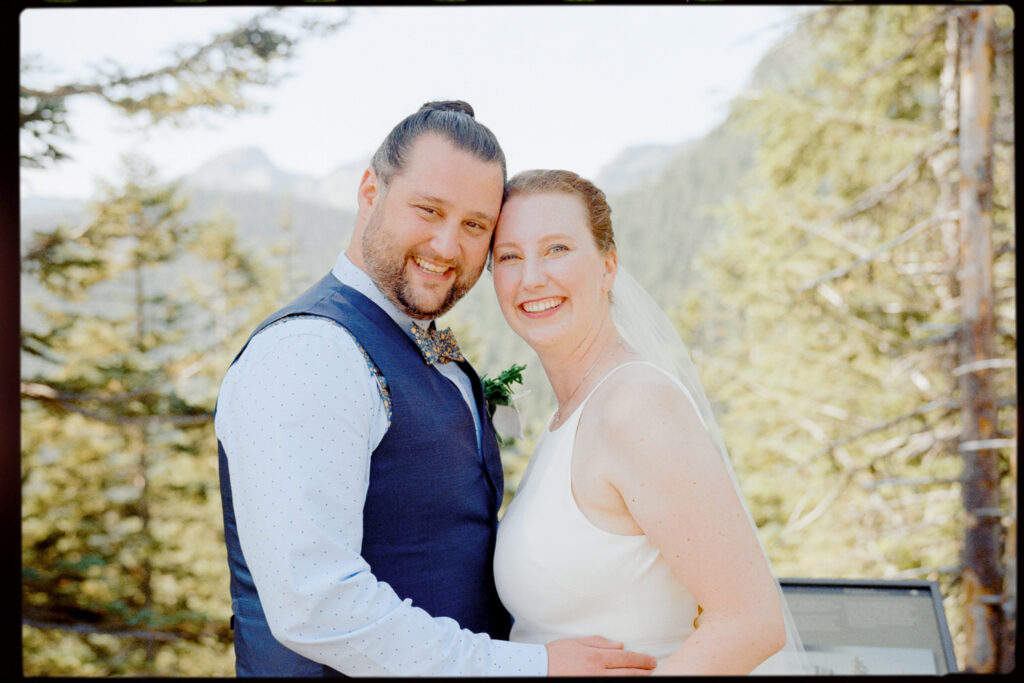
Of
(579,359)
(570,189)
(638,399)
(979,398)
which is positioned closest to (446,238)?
(570,189)

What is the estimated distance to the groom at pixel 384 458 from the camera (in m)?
1.49

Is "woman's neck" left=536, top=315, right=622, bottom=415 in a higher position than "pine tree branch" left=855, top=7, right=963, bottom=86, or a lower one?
lower

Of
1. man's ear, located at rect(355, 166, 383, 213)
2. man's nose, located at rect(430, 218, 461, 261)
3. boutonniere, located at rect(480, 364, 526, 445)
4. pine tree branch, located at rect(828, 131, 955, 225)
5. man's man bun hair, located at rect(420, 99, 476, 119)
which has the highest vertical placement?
pine tree branch, located at rect(828, 131, 955, 225)

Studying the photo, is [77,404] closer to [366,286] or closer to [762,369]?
[366,286]

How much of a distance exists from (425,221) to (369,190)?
0.63 feet

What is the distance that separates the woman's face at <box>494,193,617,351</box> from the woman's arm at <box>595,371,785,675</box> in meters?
0.42

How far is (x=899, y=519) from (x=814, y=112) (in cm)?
451

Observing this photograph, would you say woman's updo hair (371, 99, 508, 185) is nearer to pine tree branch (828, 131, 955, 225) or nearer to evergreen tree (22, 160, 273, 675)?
pine tree branch (828, 131, 955, 225)

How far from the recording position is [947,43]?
309 inches

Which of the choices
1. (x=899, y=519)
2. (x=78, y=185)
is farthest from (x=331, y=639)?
(x=78, y=185)

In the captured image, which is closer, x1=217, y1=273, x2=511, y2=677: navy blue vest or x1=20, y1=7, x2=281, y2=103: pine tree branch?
x1=217, y1=273, x2=511, y2=677: navy blue vest

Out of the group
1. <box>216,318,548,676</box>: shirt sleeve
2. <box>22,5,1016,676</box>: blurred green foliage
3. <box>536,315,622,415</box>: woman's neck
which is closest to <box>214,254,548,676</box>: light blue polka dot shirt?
<box>216,318,548,676</box>: shirt sleeve

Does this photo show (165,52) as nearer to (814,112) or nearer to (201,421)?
(201,421)

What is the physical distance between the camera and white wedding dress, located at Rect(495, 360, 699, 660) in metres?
1.79
